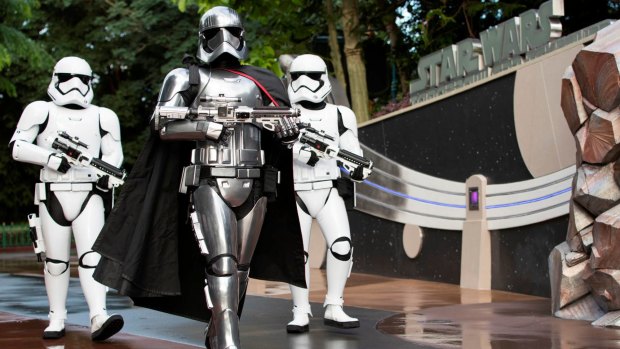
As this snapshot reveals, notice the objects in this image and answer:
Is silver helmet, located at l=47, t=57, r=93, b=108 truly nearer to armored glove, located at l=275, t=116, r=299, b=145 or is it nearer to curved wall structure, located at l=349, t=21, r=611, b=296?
armored glove, located at l=275, t=116, r=299, b=145

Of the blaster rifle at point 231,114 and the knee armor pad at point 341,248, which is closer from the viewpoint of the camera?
the blaster rifle at point 231,114

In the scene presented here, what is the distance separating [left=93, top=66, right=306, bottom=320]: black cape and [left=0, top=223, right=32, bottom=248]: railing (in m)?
22.1

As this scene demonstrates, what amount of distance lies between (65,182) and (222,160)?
76.5 inches

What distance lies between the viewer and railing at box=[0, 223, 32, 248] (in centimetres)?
2819

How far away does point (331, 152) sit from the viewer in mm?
8141

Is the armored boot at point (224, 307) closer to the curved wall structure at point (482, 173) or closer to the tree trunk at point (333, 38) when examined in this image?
the curved wall structure at point (482, 173)

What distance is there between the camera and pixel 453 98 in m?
12.3

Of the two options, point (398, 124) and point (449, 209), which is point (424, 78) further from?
point (449, 209)

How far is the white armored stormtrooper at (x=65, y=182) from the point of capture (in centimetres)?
784

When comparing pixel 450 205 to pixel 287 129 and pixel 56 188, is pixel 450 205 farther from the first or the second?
pixel 287 129

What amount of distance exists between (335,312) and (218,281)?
2222mm

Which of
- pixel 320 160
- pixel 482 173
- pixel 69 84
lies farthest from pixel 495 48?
pixel 69 84

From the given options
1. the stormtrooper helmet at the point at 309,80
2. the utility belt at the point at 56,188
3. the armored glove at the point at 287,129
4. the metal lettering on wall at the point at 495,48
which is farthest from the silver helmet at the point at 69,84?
the metal lettering on wall at the point at 495,48

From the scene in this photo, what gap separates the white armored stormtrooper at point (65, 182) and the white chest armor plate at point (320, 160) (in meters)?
1.45
